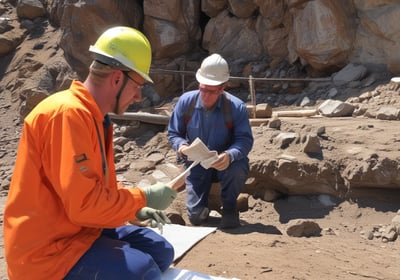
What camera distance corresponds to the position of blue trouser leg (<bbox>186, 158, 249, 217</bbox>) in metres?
5.00

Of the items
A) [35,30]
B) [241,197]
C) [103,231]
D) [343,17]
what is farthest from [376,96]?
[35,30]

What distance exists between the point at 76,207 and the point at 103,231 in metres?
0.70

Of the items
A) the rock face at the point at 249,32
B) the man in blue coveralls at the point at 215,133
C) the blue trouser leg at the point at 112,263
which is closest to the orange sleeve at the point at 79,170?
the blue trouser leg at the point at 112,263

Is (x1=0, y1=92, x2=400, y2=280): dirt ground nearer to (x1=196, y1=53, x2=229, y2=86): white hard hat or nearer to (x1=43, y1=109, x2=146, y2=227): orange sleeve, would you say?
(x1=196, y1=53, x2=229, y2=86): white hard hat

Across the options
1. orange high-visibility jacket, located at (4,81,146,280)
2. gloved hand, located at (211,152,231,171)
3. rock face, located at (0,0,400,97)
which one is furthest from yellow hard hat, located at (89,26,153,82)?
rock face, located at (0,0,400,97)

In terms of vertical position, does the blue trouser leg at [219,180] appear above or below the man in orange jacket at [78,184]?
below

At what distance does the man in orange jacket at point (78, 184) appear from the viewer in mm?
2385

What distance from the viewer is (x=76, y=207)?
2387 mm

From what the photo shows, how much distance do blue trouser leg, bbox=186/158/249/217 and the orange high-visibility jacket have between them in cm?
243

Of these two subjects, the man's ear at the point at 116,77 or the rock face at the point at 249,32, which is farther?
the rock face at the point at 249,32

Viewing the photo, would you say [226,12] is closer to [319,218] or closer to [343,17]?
[343,17]

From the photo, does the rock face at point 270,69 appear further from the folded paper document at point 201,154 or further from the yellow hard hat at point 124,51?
the yellow hard hat at point 124,51

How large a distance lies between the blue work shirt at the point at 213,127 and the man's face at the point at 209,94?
0.19 feet

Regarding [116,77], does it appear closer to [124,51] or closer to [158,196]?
[124,51]
